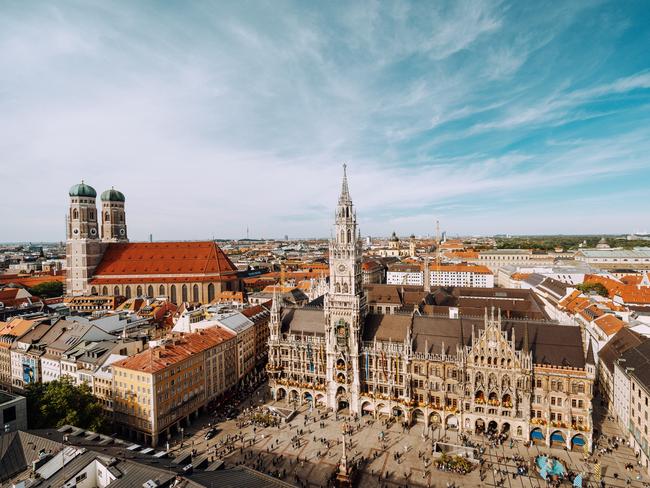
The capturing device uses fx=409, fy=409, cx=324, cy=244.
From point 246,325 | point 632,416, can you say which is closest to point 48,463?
point 246,325

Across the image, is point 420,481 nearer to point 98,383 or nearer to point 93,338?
point 98,383

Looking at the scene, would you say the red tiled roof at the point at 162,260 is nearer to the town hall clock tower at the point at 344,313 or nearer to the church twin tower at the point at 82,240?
the church twin tower at the point at 82,240

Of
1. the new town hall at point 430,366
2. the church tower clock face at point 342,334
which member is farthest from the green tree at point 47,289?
the church tower clock face at point 342,334

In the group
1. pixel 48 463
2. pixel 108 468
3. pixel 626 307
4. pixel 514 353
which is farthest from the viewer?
pixel 626 307

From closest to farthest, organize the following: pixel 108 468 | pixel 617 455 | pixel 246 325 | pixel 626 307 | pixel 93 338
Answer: pixel 108 468 < pixel 617 455 < pixel 93 338 < pixel 246 325 < pixel 626 307

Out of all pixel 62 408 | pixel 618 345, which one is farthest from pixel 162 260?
pixel 618 345

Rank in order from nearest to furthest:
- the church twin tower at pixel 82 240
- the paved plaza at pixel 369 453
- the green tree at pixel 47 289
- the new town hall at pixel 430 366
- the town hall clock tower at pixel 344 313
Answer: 1. the paved plaza at pixel 369 453
2. the new town hall at pixel 430 366
3. the town hall clock tower at pixel 344 313
4. the church twin tower at pixel 82 240
5. the green tree at pixel 47 289
